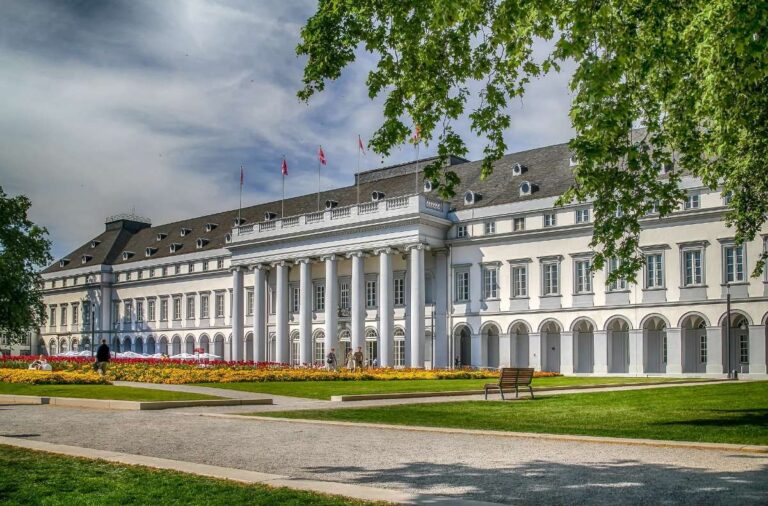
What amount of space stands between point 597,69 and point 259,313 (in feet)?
219

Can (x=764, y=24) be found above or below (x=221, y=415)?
above

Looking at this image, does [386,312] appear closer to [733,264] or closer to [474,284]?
[474,284]

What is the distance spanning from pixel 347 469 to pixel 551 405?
13795mm

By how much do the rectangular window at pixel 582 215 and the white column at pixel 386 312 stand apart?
49.3 feet

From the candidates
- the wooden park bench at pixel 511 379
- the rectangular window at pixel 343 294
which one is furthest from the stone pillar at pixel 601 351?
the wooden park bench at pixel 511 379

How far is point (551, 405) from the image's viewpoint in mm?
24812

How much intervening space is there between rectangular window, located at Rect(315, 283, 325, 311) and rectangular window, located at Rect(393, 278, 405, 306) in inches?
346

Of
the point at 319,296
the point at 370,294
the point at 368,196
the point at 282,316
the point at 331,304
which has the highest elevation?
→ the point at 368,196

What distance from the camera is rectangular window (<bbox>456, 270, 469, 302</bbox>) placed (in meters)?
65.2

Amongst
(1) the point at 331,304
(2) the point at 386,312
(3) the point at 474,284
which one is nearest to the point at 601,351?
(3) the point at 474,284

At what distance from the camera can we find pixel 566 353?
58844 millimetres

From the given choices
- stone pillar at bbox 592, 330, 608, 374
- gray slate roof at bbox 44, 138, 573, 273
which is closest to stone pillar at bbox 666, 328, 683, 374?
stone pillar at bbox 592, 330, 608, 374

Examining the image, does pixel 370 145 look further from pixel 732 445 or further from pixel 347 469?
pixel 732 445

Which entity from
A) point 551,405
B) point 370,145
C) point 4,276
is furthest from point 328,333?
point 370,145
